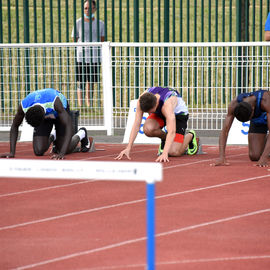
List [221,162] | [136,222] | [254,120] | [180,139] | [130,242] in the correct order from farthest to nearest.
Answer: [180,139]
[254,120]
[221,162]
[136,222]
[130,242]

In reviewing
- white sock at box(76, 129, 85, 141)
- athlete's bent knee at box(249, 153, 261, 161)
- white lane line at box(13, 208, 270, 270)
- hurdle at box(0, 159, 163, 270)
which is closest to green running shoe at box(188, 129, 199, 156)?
athlete's bent knee at box(249, 153, 261, 161)

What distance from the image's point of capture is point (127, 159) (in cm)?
980

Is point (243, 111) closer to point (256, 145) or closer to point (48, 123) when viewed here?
point (256, 145)

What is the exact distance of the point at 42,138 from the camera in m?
10.3

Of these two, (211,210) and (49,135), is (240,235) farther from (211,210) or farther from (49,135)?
(49,135)

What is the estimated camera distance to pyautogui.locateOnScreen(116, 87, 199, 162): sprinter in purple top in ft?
30.7

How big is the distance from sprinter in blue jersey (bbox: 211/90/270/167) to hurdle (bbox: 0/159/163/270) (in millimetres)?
5150

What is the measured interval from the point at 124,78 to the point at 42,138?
A: 2.57 m

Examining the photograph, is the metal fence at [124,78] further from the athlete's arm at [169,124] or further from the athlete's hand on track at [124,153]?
the athlete's hand on track at [124,153]

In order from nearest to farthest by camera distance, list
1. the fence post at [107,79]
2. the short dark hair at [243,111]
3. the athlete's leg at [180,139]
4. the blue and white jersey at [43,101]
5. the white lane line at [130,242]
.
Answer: the white lane line at [130,242] → the short dark hair at [243,111] → the blue and white jersey at [43,101] → the athlete's leg at [180,139] → the fence post at [107,79]

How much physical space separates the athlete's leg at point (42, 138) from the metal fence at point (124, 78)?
1976 millimetres

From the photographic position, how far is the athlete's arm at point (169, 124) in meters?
9.21

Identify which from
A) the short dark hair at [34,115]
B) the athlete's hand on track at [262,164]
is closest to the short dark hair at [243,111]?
the athlete's hand on track at [262,164]

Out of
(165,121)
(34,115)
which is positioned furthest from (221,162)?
(34,115)
